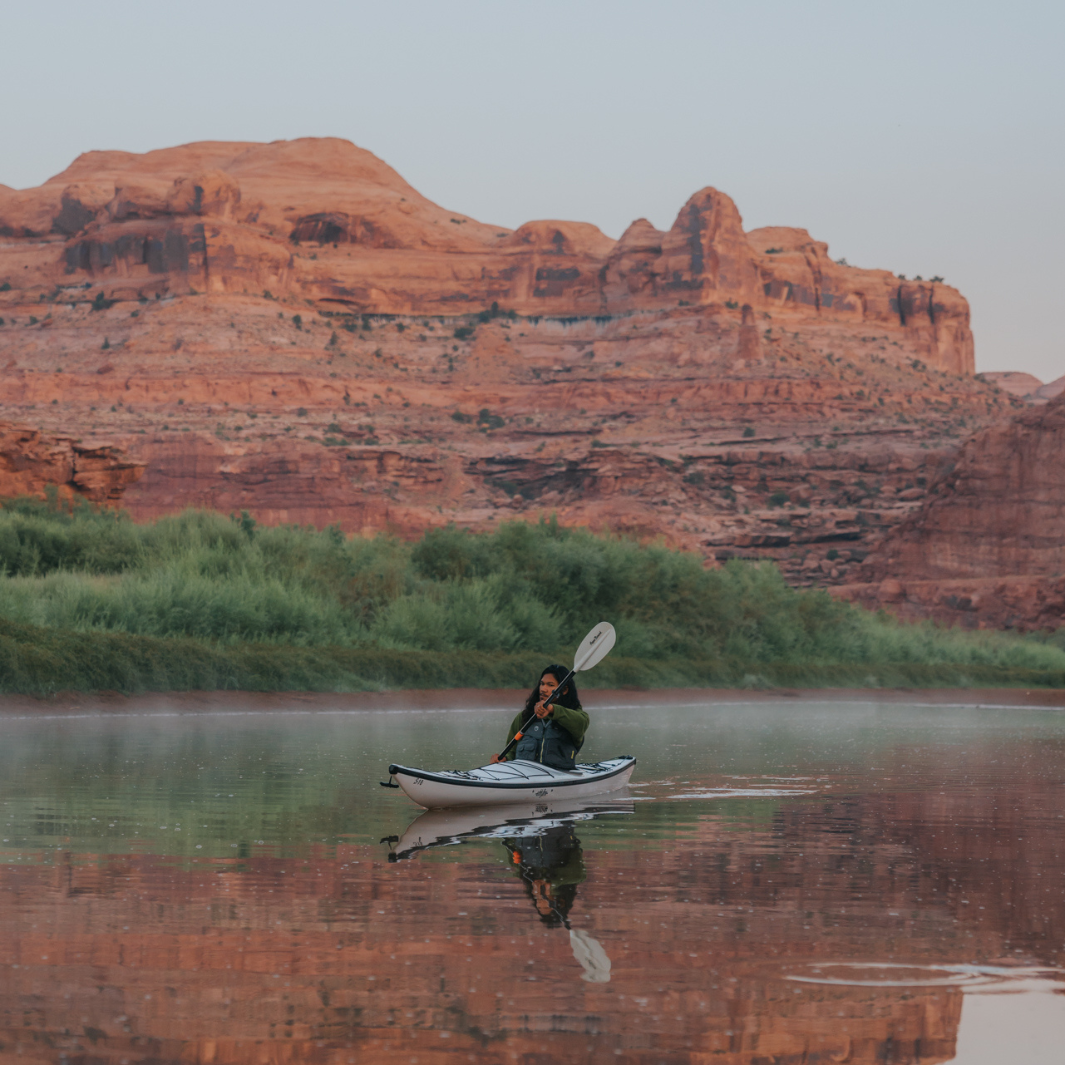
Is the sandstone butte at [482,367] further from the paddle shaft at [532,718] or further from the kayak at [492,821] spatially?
the kayak at [492,821]

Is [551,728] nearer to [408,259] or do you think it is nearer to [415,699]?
[415,699]

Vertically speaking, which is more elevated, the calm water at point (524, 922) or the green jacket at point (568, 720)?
the green jacket at point (568, 720)

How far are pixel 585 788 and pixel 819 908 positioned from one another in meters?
5.77

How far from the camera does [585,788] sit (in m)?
13.6

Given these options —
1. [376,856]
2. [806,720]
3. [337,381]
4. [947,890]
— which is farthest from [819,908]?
[337,381]

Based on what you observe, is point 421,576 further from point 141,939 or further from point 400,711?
point 141,939

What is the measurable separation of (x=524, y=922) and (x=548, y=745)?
6155 mm

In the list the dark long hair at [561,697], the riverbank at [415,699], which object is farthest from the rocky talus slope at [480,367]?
the dark long hair at [561,697]

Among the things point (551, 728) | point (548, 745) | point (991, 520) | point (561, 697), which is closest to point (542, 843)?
point (548, 745)

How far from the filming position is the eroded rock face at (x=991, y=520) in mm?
79500

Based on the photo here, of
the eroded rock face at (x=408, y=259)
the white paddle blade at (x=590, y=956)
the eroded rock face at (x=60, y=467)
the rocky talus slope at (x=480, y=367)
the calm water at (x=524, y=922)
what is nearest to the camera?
the calm water at (x=524, y=922)

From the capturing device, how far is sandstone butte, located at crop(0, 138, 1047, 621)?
95250 millimetres

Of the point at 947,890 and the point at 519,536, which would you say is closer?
the point at 947,890

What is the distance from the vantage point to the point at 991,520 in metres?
80.9
